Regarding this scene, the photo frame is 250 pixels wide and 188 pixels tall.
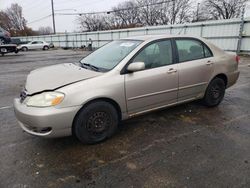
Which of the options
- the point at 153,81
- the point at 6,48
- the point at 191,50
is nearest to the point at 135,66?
the point at 153,81

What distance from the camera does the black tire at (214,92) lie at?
415cm

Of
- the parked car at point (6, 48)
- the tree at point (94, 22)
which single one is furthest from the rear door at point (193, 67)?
the tree at point (94, 22)

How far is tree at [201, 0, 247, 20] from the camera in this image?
34531 mm

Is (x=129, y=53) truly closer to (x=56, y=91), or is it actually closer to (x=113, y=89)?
(x=113, y=89)

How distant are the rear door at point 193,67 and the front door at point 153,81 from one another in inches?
7.5

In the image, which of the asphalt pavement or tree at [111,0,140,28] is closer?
the asphalt pavement

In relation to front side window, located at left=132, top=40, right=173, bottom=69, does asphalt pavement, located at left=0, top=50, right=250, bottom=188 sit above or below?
below

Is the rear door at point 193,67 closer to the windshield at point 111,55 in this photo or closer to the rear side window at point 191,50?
the rear side window at point 191,50

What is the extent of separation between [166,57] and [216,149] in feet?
5.49

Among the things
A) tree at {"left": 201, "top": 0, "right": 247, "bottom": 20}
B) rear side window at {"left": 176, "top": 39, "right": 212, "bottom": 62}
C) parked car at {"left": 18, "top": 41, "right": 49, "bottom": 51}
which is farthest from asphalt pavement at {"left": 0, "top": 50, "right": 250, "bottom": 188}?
tree at {"left": 201, "top": 0, "right": 247, "bottom": 20}

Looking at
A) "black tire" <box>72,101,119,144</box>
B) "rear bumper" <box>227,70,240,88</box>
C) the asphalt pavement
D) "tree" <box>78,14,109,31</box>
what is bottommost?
the asphalt pavement

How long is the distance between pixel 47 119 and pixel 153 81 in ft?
5.59

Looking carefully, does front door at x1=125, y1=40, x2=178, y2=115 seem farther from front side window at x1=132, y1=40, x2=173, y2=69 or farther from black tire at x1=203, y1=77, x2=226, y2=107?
black tire at x1=203, y1=77, x2=226, y2=107

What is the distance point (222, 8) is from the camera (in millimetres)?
35531
